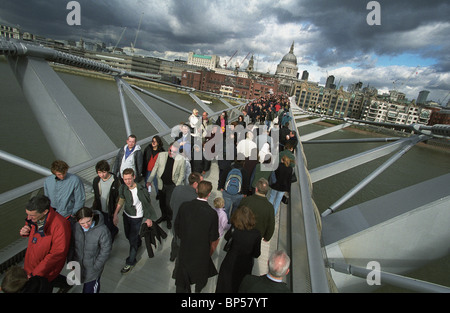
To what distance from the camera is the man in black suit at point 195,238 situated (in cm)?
186

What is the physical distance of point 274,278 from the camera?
4.83 ft

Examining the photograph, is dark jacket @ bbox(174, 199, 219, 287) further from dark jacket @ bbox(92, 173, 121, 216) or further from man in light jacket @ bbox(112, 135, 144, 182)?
man in light jacket @ bbox(112, 135, 144, 182)

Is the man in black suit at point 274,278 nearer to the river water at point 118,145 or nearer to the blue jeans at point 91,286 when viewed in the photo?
the blue jeans at point 91,286

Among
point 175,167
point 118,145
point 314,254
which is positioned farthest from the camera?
point 118,145

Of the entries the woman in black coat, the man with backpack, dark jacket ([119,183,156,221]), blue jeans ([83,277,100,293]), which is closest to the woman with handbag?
the man with backpack

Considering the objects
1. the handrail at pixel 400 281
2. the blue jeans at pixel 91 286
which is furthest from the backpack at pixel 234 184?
the blue jeans at pixel 91 286

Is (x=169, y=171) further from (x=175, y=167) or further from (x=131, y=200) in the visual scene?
(x=131, y=200)

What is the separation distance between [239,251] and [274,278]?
0.46 metres

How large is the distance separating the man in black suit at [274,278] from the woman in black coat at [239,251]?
15.0 inches

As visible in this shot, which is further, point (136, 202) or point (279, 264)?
point (136, 202)

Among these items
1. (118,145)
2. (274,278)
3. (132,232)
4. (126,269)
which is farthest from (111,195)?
(118,145)

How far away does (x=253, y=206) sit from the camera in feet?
7.38
